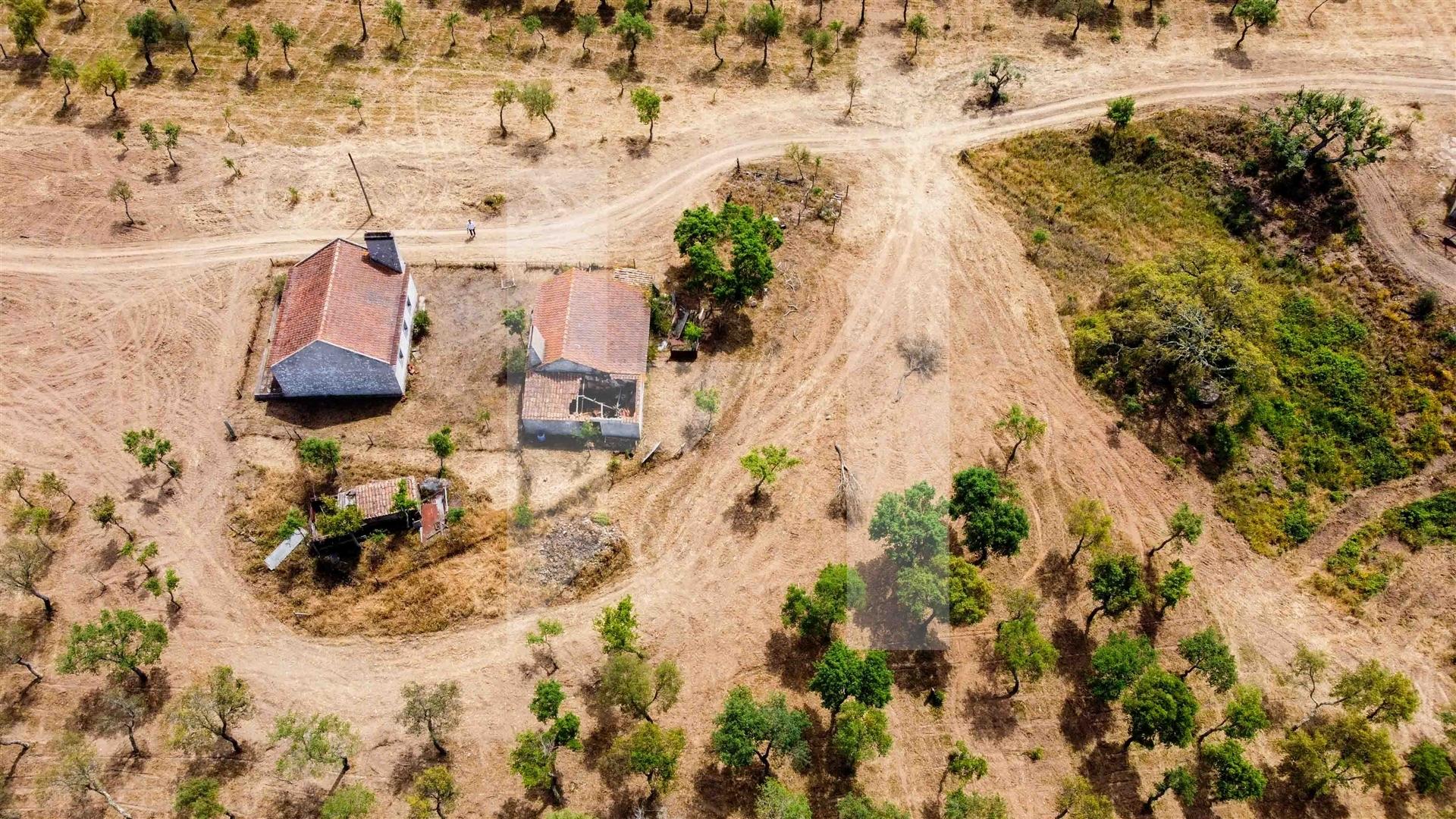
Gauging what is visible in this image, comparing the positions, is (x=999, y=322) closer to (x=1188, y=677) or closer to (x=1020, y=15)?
(x=1188, y=677)

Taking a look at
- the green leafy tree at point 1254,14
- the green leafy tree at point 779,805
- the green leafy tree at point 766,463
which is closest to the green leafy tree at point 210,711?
the green leafy tree at point 779,805

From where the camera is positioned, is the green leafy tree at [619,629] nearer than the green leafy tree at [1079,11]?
Yes

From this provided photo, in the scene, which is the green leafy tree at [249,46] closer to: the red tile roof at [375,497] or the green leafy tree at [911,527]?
the red tile roof at [375,497]

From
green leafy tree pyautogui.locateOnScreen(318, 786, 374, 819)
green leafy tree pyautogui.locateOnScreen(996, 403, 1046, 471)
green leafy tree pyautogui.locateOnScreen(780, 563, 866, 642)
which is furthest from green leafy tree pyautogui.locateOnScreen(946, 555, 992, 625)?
green leafy tree pyautogui.locateOnScreen(318, 786, 374, 819)

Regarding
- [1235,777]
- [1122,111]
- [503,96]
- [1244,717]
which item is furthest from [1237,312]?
[503,96]

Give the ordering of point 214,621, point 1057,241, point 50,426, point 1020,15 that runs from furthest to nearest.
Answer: point 1020,15
point 1057,241
point 50,426
point 214,621

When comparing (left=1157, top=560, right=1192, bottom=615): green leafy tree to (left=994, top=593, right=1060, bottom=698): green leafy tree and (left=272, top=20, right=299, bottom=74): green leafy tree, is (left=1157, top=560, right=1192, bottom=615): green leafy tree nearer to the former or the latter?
(left=994, top=593, right=1060, bottom=698): green leafy tree

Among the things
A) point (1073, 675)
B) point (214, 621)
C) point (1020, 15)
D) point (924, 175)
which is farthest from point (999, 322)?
point (214, 621)
